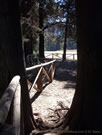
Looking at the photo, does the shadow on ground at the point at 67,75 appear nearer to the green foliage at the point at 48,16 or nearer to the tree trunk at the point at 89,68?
the green foliage at the point at 48,16

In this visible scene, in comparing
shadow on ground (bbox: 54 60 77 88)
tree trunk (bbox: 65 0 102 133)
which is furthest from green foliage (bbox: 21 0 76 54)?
tree trunk (bbox: 65 0 102 133)

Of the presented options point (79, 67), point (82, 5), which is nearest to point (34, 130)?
point (79, 67)

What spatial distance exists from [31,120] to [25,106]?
1.18 feet

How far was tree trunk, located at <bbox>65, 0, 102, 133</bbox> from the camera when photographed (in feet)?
8.11

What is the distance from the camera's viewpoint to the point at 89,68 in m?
2.60

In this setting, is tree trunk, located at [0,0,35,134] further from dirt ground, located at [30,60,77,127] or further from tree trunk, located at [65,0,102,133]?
dirt ground, located at [30,60,77,127]

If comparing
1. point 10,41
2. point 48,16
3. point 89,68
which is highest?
point 48,16

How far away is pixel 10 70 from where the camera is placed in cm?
269

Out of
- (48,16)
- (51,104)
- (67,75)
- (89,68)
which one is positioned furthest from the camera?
(48,16)

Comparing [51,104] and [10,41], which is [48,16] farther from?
[10,41]

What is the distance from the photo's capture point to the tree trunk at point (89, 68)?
2471 millimetres

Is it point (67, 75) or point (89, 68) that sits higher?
point (89, 68)

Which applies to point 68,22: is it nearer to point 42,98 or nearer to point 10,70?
point 42,98

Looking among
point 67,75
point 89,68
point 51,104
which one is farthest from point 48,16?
point 89,68
